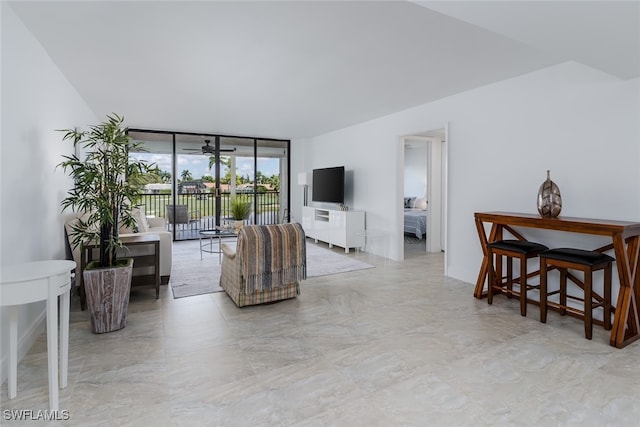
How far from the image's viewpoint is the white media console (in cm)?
606

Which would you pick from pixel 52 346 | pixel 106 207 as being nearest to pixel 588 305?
pixel 52 346

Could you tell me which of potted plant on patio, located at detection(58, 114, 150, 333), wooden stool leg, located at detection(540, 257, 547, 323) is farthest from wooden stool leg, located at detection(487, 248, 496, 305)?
potted plant on patio, located at detection(58, 114, 150, 333)

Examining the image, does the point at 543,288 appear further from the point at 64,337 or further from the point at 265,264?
the point at 64,337

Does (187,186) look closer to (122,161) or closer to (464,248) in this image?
(122,161)

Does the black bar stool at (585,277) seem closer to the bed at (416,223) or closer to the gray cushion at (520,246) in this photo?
the gray cushion at (520,246)

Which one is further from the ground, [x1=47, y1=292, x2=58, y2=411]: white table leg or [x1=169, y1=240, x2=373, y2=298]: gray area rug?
[x1=47, y1=292, x2=58, y2=411]: white table leg

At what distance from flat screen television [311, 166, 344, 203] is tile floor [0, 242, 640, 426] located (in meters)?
3.51

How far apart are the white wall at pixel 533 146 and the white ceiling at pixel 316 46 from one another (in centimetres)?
22

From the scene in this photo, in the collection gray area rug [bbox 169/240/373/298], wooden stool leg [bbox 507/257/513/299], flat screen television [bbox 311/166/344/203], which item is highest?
flat screen television [bbox 311/166/344/203]

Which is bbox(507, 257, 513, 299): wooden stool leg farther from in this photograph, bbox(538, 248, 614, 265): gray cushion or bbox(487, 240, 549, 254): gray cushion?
bbox(538, 248, 614, 265): gray cushion

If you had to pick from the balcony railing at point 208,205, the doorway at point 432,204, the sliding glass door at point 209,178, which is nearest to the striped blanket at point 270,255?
the doorway at point 432,204

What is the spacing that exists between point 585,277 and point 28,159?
170 inches

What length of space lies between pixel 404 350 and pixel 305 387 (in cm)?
82

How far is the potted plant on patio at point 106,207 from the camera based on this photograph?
262cm
